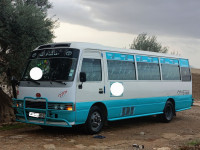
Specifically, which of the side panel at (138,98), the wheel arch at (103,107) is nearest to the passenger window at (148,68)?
the side panel at (138,98)

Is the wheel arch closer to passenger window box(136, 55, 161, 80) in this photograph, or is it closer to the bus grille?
the bus grille

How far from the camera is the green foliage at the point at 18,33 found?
46.2 feet

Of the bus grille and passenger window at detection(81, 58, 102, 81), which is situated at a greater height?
passenger window at detection(81, 58, 102, 81)

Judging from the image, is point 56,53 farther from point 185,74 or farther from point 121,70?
point 185,74

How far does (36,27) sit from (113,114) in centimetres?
574

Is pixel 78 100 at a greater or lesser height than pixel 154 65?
lesser

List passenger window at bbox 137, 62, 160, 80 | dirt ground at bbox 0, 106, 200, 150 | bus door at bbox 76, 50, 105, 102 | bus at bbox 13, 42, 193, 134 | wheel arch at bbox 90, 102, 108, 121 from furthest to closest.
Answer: passenger window at bbox 137, 62, 160, 80 < wheel arch at bbox 90, 102, 108, 121 < bus door at bbox 76, 50, 105, 102 < bus at bbox 13, 42, 193, 134 < dirt ground at bbox 0, 106, 200, 150

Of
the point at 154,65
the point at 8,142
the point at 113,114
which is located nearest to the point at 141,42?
the point at 154,65

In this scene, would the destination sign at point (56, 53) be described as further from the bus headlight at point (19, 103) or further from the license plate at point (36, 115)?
the license plate at point (36, 115)

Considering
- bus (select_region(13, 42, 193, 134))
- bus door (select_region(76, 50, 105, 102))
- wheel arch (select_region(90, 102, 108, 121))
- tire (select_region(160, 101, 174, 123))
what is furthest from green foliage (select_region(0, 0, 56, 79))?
tire (select_region(160, 101, 174, 123))

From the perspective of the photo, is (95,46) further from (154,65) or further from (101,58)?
(154,65)

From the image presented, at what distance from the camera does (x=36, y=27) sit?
574 inches

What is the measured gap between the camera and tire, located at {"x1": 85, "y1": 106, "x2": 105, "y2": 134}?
10.1 meters

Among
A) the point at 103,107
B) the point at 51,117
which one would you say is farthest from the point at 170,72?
the point at 51,117
